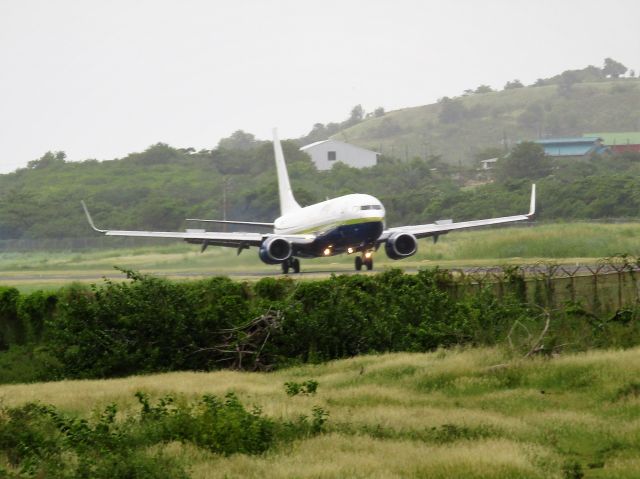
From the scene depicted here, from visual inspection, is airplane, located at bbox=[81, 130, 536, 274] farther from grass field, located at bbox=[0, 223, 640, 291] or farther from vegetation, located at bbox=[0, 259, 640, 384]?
vegetation, located at bbox=[0, 259, 640, 384]

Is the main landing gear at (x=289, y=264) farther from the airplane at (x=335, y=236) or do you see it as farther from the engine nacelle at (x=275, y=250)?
the engine nacelle at (x=275, y=250)

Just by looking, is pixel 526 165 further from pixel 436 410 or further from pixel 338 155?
pixel 436 410

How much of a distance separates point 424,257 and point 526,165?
70406 mm

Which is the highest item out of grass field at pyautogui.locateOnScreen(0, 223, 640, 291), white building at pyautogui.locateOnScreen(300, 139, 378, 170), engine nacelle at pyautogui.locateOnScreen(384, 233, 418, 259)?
white building at pyautogui.locateOnScreen(300, 139, 378, 170)

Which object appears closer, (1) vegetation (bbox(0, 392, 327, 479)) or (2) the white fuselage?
(1) vegetation (bbox(0, 392, 327, 479))

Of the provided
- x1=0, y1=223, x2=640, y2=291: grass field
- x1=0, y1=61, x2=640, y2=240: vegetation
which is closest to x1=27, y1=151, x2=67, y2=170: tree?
x1=0, y1=61, x2=640, y2=240: vegetation

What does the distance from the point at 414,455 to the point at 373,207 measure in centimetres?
3924

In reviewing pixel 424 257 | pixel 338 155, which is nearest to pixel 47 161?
pixel 338 155

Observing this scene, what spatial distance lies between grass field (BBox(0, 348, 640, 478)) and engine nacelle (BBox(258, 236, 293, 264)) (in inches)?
1128

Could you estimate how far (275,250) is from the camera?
184 ft

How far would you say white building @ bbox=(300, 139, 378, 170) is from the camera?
16625 centimetres

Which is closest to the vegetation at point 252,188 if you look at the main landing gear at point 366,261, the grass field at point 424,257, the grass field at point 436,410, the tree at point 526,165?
the tree at point 526,165

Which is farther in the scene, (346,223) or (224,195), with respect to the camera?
(224,195)

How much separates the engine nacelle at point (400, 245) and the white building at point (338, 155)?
108445 mm
